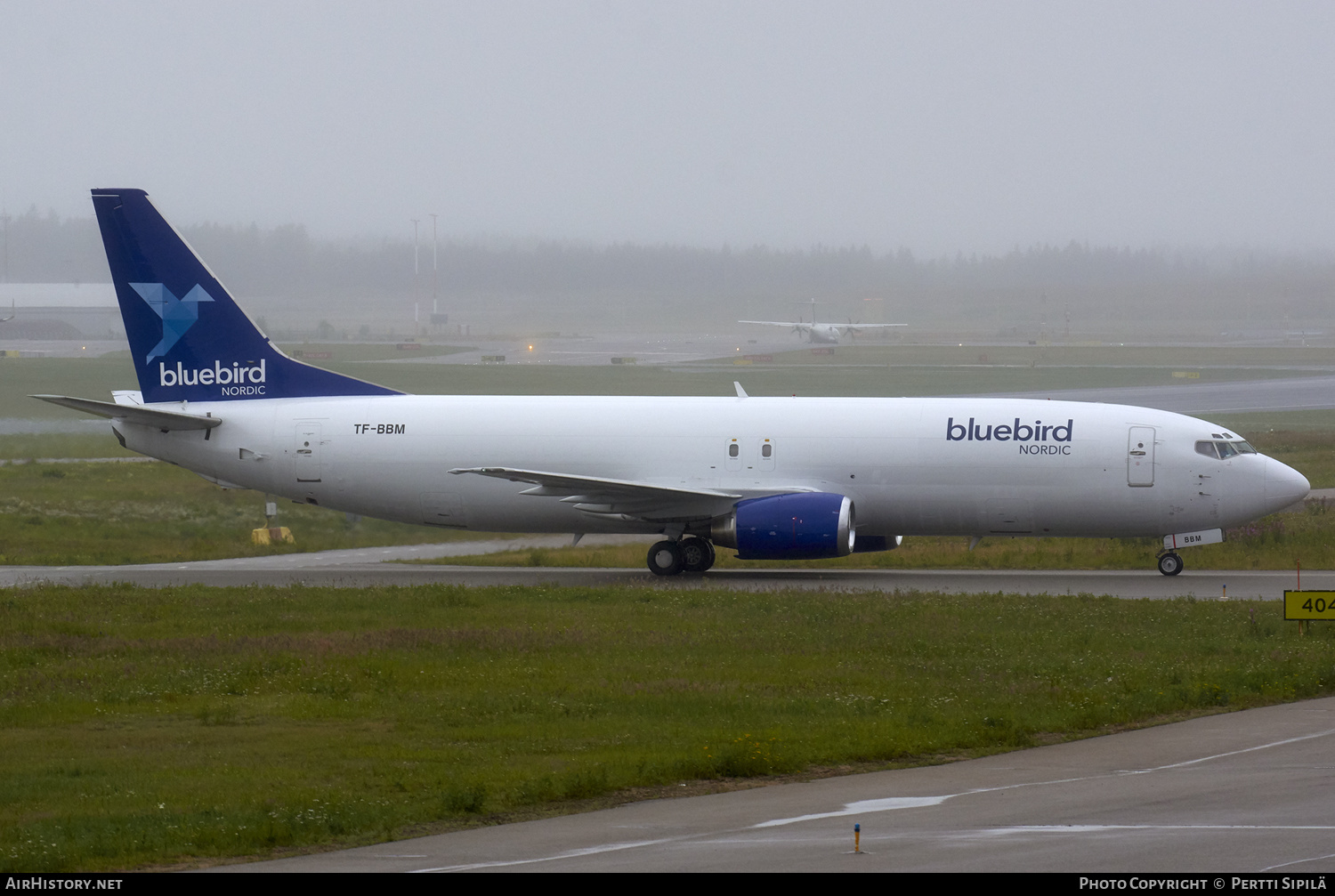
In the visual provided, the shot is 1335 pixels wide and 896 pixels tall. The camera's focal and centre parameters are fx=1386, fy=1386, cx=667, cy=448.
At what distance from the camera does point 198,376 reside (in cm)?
3284

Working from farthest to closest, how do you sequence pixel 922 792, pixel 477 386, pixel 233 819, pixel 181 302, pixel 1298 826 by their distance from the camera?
pixel 477 386
pixel 181 302
pixel 922 792
pixel 233 819
pixel 1298 826

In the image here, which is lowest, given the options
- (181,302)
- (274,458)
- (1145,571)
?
(1145,571)

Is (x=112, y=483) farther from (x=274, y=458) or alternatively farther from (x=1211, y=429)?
(x=1211, y=429)

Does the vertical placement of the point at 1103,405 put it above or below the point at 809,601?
above

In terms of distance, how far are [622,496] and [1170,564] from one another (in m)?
12.2

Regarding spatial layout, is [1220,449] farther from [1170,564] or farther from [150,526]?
[150,526]

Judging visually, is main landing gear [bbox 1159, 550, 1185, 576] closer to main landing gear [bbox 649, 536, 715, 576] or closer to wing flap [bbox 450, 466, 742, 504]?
wing flap [bbox 450, 466, 742, 504]

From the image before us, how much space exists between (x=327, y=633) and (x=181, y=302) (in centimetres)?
1409

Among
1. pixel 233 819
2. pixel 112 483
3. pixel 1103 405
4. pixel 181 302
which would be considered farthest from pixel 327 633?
pixel 112 483

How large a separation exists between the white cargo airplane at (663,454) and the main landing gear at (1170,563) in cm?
4

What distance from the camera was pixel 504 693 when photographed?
56.9ft

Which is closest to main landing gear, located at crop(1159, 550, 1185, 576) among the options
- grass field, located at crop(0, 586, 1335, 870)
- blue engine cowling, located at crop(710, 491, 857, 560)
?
grass field, located at crop(0, 586, 1335, 870)

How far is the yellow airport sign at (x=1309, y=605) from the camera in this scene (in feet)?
67.0
